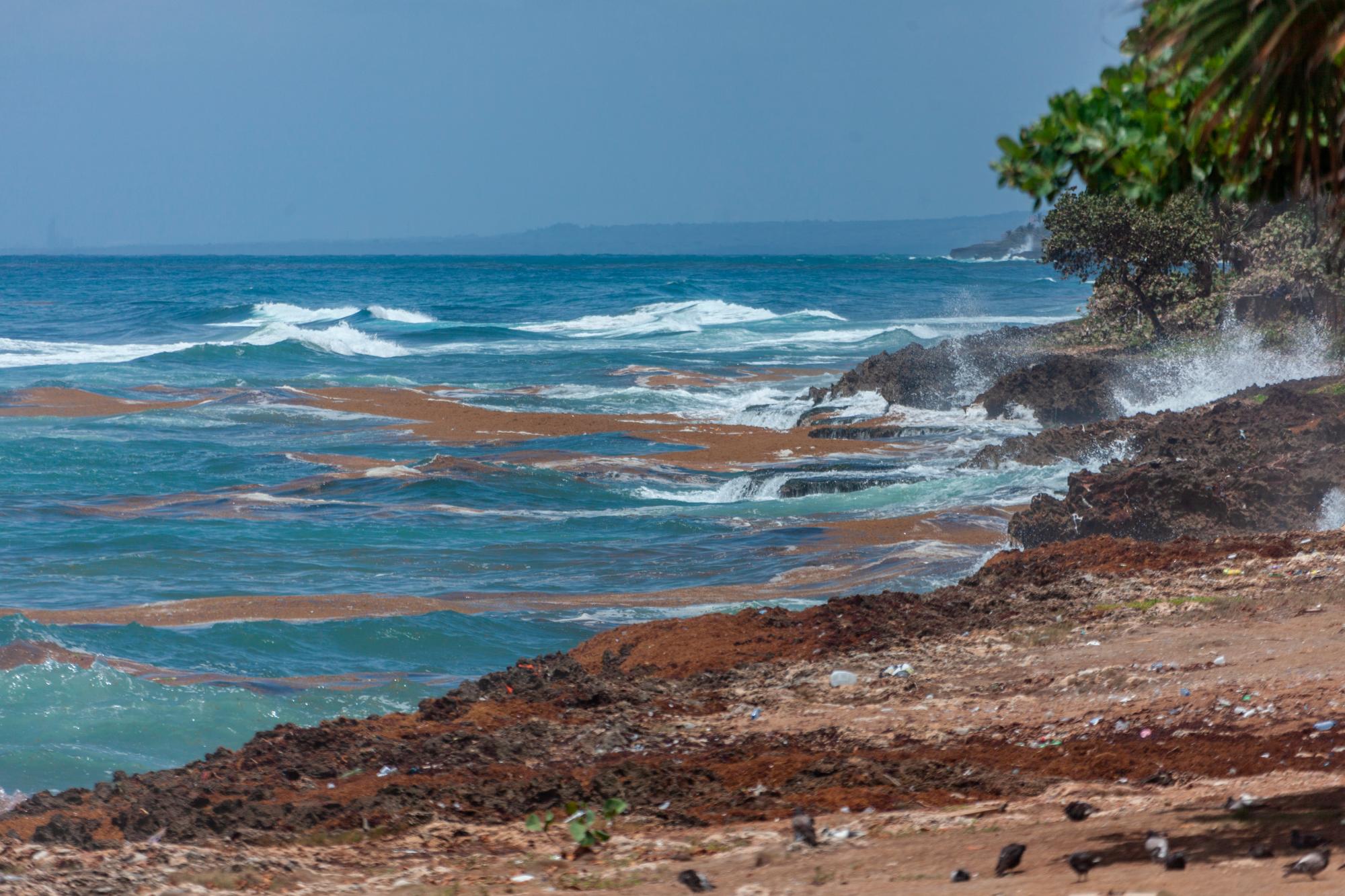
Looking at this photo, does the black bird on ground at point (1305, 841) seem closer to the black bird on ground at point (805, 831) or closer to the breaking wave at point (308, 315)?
the black bird on ground at point (805, 831)

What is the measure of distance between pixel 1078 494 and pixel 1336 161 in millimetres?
9056

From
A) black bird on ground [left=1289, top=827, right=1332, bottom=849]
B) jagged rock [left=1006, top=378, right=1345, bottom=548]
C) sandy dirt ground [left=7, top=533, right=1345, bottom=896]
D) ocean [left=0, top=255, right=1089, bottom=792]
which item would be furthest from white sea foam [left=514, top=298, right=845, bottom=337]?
black bird on ground [left=1289, top=827, right=1332, bottom=849]

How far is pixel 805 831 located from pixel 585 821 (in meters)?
0.93

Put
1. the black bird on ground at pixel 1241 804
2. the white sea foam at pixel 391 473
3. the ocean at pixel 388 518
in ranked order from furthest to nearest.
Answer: the white sea foam at pixel 391 473, the ocean at pixel 388 518, the black bird on ground at pixel 1241 804

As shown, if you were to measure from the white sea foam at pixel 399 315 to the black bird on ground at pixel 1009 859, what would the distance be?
194 ft

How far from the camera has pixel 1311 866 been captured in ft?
11.7

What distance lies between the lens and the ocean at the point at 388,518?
33.7ft

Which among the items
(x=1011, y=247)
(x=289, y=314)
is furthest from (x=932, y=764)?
(x=1011, y=247)

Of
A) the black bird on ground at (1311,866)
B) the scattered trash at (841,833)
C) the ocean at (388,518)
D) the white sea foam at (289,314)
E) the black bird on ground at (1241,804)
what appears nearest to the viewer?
the black bird on ground at (1311,866)

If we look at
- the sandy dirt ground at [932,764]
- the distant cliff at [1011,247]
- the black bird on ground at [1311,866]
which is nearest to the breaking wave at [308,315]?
the sandy dirt ground at [932,764]

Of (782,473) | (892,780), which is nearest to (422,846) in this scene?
(892,780)

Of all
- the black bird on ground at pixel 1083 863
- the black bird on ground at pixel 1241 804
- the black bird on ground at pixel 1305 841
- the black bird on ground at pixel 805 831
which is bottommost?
the black bird on ground at pixel 805 831

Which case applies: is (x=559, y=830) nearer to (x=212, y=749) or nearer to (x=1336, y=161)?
(x=1336, y=161)

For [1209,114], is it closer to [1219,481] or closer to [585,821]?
[585,821]
